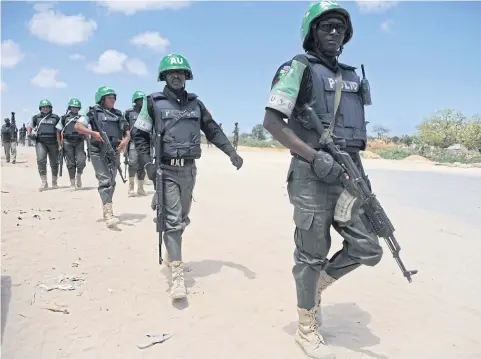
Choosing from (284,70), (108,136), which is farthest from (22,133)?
(284,70)

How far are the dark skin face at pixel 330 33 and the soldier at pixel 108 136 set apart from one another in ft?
16.1

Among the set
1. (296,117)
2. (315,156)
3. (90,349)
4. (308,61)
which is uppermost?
(308,61)

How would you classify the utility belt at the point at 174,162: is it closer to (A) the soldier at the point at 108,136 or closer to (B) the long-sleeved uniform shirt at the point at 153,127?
(B) the long-sleeved uniform shirt at the point at 153,127

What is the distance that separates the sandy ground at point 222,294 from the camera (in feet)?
11.1

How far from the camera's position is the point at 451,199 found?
10.8 meters

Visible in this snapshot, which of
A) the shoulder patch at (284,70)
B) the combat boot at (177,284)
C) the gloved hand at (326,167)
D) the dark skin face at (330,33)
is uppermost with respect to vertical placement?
the dark skin face at (330,33)

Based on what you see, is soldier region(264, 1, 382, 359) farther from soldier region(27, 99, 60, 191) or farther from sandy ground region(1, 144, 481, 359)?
soldier region(27, 99, 60, 191)

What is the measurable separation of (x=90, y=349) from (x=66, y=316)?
0.65m

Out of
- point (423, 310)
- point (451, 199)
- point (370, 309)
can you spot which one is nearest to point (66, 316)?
point (370, 309)

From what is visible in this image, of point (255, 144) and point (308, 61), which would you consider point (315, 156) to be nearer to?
point (308, 61)

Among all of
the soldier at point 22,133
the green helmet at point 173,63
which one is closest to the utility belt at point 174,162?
the green helmet at point 173,63

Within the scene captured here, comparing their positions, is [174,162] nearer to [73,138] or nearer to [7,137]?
[73,138]

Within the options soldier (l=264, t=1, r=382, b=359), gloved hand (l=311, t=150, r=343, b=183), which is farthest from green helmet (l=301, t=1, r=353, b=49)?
gloved hand (l=311, t=150, r=343, b=183)

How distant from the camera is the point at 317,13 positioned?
117 inches
